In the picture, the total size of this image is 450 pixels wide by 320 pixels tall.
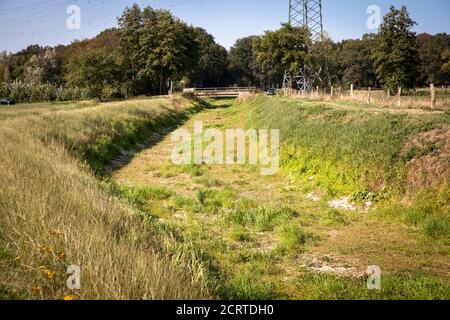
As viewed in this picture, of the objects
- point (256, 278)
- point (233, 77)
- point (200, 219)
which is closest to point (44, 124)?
point (200, 219)

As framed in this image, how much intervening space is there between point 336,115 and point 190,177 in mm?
6846

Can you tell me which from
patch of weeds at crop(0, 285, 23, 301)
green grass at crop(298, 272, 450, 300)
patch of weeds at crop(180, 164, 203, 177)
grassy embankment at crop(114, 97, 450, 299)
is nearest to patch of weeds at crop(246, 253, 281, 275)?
grassy embankment at crop(114, 97, 450, 299)

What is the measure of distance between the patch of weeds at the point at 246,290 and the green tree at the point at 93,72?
46294 mm

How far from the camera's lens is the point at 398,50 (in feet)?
160

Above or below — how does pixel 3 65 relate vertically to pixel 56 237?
above

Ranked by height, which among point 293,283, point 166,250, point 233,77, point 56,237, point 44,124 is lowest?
point 293,283

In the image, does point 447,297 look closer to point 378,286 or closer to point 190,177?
point 378,286

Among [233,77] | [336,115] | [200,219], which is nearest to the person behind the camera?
[200,219]

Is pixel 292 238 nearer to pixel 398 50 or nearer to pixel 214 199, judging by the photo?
pixel 214 199

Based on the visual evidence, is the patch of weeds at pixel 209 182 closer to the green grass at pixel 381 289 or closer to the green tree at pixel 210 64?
the green grass at pixel 381 289

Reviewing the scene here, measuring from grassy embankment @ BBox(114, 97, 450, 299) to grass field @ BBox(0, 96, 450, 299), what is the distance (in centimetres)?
4

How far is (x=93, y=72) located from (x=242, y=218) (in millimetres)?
43288

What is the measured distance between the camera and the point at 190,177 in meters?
15.6

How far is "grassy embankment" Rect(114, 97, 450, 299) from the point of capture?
691 centimetres
